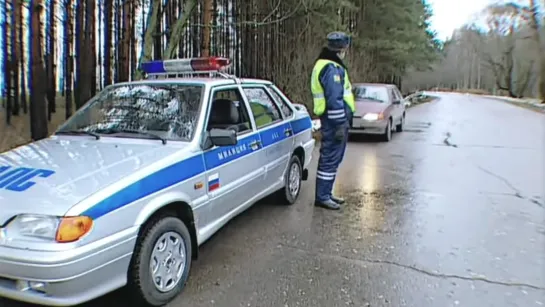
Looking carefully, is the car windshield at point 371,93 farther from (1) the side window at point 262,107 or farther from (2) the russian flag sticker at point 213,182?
(2) the russian flag sticker at point 213,182

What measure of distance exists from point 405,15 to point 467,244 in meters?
20.0

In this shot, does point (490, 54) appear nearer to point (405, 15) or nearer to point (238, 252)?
point (405, 15)

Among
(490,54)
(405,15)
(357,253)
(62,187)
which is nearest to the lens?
(62,187)

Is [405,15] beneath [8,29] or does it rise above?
above

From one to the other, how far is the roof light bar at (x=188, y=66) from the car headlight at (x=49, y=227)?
2.43 metres

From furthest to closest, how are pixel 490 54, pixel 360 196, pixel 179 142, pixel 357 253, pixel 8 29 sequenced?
pixel 490 54, pixel 8 29, pixel 360 196, pixel 357 253, pixel 179 142

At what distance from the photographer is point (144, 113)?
13.2 ft

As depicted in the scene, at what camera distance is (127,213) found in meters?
2.78

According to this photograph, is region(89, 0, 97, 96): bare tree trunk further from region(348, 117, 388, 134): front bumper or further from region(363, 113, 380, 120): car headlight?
region(363, 113, 380, 120): car headlight

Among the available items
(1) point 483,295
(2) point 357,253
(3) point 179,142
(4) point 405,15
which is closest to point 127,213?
(3) point 179,142

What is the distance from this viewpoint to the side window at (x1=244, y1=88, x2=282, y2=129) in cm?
483

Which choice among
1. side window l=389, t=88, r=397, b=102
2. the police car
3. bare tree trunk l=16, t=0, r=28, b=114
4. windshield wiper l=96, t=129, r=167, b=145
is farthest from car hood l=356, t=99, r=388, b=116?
windshield wiper l=96, t=129, r=167, b=145

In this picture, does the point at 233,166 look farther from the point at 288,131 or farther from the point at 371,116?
the point at 371,116

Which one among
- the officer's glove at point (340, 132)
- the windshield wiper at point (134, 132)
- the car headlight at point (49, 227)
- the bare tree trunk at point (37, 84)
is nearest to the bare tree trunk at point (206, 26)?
the bare tree trunk at point (37, 84)
